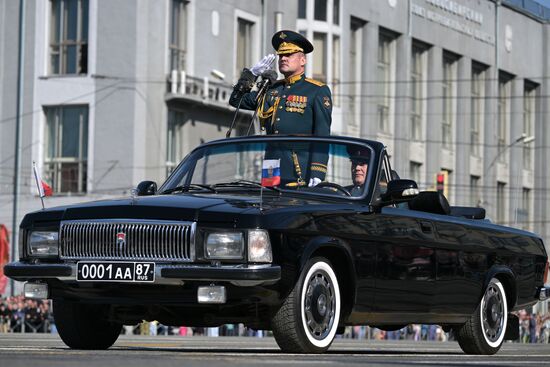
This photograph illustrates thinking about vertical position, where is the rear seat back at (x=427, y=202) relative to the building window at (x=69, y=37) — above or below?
below

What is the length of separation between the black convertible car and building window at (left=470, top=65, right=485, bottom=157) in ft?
199

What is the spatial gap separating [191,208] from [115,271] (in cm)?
64

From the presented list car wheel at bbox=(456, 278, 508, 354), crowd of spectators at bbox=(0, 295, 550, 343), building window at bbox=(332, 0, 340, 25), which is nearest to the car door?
car wheel at bbox=(456, 278, 508, 354)

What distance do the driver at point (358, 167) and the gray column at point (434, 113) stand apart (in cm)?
5631

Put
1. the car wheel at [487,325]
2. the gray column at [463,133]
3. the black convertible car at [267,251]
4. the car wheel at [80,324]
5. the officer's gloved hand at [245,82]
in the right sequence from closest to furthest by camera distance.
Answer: the black convertible car at [267,251], the car wheel at [80,324], the officer's gloved hand at [245,82], the car wheel at [487,325], the gray column at [463,133]

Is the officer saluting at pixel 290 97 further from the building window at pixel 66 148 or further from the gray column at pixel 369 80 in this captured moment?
the gray column at pixel 369 80

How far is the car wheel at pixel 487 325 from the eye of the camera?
44.2 ft

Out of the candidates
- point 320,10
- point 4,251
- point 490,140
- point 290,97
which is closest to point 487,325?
point 290,97

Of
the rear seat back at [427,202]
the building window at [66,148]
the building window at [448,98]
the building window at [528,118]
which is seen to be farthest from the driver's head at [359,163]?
the building window at [528,118]

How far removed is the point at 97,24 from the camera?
4962cm

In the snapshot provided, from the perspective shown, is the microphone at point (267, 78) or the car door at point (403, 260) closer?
the car door at point (403, 260)

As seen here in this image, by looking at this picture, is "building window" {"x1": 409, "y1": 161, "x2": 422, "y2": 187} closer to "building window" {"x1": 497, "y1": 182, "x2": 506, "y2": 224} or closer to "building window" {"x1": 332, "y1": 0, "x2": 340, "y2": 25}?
"building window" {"x1": 497, "y1": 182, "x2": 506, "y2": 224}

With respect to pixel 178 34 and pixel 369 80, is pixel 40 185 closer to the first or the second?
pixel 178 34

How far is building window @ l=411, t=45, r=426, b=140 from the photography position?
223 ft
